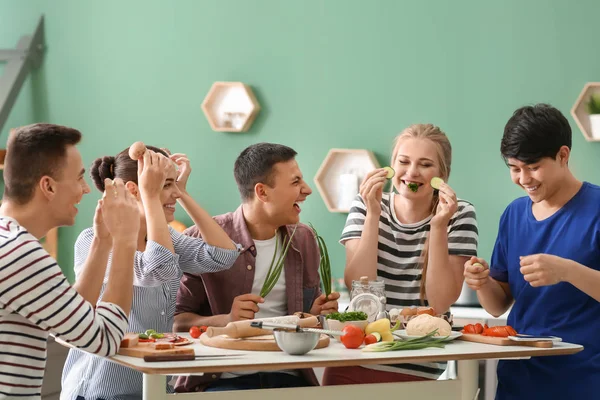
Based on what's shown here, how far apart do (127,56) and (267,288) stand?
9.71ft

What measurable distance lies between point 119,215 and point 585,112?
2.93m

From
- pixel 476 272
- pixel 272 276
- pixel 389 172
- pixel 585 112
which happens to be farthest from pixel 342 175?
pixel 476 272

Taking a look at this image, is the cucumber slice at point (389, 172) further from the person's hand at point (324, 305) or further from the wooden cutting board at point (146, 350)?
the wooden cutting board at point (146, 350)

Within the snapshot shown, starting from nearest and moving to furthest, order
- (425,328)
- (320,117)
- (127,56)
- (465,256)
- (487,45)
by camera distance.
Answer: (425,328) → (465,256) → (487,45) → (320,117) → (127,56)

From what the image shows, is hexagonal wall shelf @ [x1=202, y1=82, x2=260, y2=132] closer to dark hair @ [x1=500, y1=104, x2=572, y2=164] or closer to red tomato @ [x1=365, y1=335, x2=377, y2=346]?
dark hair @ [x1=500, y1=104, x2=572, y2=164]

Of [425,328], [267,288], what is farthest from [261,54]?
[425,328]

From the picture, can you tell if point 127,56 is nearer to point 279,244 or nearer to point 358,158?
point 358,158

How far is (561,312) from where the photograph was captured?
7.87ft

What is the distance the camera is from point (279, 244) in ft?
9.09

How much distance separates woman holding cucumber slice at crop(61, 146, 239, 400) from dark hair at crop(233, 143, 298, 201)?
0.23 metres

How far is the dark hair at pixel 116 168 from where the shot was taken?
8.40 ft

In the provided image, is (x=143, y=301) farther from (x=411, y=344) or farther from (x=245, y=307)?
(x=411, y=344)

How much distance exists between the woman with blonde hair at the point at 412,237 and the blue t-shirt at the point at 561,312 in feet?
0.83

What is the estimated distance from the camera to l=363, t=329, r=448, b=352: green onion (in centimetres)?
210
